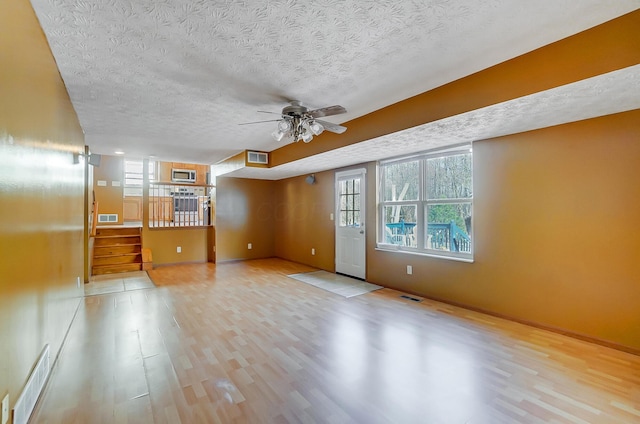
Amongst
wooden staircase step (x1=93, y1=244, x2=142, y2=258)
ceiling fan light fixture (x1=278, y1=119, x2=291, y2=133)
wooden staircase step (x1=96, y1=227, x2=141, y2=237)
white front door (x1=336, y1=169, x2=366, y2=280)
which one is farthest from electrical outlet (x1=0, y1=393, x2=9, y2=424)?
wooden staircase step (x1=96, y1=227, x2=141, y2=237)

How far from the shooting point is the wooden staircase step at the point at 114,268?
574cm

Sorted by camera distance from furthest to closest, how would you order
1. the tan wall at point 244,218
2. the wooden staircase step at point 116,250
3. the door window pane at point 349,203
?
the tan wall at point 244,218, the wooden staircase step at point 116,250, the door window pane at point 349,203

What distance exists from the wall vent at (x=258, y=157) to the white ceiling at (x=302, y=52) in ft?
6.57

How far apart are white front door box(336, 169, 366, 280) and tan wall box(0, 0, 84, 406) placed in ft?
13.5

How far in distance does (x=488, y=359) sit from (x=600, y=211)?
5.94 feet

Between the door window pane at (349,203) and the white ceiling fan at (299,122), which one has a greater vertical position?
the white ceiling fan at (299,122)

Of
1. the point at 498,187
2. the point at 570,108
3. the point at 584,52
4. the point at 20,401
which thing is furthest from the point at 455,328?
the point at 20,401

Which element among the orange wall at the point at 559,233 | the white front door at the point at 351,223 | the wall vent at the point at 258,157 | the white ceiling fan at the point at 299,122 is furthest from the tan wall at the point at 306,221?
the white ceiling fan at the point at 299,122

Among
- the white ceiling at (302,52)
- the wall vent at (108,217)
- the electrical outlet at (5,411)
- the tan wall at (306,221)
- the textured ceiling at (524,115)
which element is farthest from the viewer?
the wall vent at (108,217)

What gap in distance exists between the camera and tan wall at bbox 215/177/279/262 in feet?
23.3

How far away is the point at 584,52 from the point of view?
1.95 metres

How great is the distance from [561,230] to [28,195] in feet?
14.5

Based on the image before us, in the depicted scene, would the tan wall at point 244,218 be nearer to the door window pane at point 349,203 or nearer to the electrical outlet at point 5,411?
the door window pane at point 349,203

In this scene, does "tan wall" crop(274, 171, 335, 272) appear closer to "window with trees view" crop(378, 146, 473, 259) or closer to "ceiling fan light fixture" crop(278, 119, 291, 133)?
"window with trees view" crop(378, 146, 473, 259)
